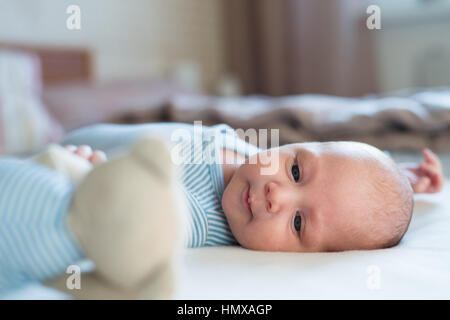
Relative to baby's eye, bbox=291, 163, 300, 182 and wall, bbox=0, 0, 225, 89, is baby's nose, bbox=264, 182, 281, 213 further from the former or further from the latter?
wall, bbox=0, 0, 225, 89

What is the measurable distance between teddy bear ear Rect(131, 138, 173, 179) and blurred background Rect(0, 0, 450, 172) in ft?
3.78

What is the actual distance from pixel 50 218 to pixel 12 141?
128 centimetres

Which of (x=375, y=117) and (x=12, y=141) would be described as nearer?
(x=375, y=117)

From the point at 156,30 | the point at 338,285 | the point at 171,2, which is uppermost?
the point at 171,2

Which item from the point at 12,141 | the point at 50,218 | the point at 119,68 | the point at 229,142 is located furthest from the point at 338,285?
the point at 119,68

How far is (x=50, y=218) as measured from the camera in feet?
1.66

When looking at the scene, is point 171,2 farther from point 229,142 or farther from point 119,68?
point 229,142

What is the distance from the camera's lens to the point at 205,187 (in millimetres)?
Answer: 902

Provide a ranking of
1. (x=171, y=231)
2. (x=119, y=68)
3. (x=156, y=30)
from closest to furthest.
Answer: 1. (x=171, y=231)
2. (x=119, y=68)
3. (x=156, y=30)

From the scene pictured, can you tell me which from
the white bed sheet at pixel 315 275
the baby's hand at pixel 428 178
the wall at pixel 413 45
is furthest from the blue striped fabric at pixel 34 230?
the wall at pixel 413 45

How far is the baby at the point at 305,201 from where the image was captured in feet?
2.57

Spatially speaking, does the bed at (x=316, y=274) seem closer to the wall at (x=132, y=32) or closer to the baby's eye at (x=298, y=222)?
the baby's eye at (x=298, y=222)

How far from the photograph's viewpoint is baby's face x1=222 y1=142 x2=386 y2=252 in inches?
31.0

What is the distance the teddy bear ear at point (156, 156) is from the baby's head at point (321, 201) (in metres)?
0.39
